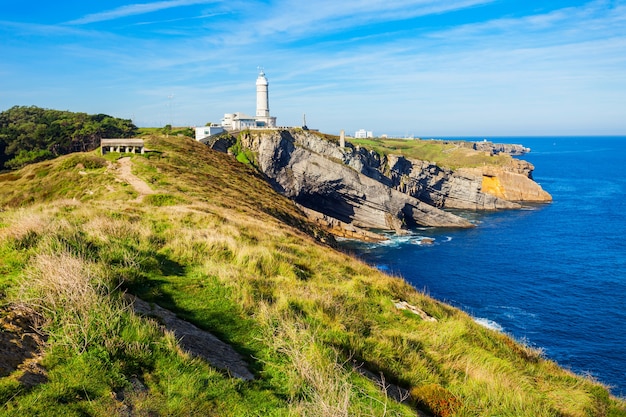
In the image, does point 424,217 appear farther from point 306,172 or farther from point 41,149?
point 41,149

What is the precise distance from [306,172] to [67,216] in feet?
228

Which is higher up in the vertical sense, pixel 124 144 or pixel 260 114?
pixel 260 114

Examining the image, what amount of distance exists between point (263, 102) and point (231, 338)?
10731cm

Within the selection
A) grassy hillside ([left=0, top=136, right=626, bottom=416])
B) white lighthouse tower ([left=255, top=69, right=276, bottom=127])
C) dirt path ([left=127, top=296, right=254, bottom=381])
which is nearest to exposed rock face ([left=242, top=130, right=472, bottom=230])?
white lighthouse tower ([left=255, top=69, right=276, bottom=127])

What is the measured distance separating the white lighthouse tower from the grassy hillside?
94.4 m

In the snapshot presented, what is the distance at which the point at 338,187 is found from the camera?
84.3m

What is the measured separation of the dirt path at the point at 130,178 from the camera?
3070 cm

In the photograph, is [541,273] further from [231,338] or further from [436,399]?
[231,338]

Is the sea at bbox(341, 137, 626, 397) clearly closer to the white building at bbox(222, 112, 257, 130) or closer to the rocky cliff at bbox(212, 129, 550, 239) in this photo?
the rocky cliff at bbox(212, 129, 550, 239)

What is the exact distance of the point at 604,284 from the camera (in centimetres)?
4562

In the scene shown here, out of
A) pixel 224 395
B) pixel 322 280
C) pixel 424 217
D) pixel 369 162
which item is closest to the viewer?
pixel 224 395

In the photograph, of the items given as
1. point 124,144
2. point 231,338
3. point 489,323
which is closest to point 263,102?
point 124,144

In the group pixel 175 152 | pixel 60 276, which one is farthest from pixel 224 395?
pixel 175 152

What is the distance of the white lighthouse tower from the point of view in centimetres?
10850
